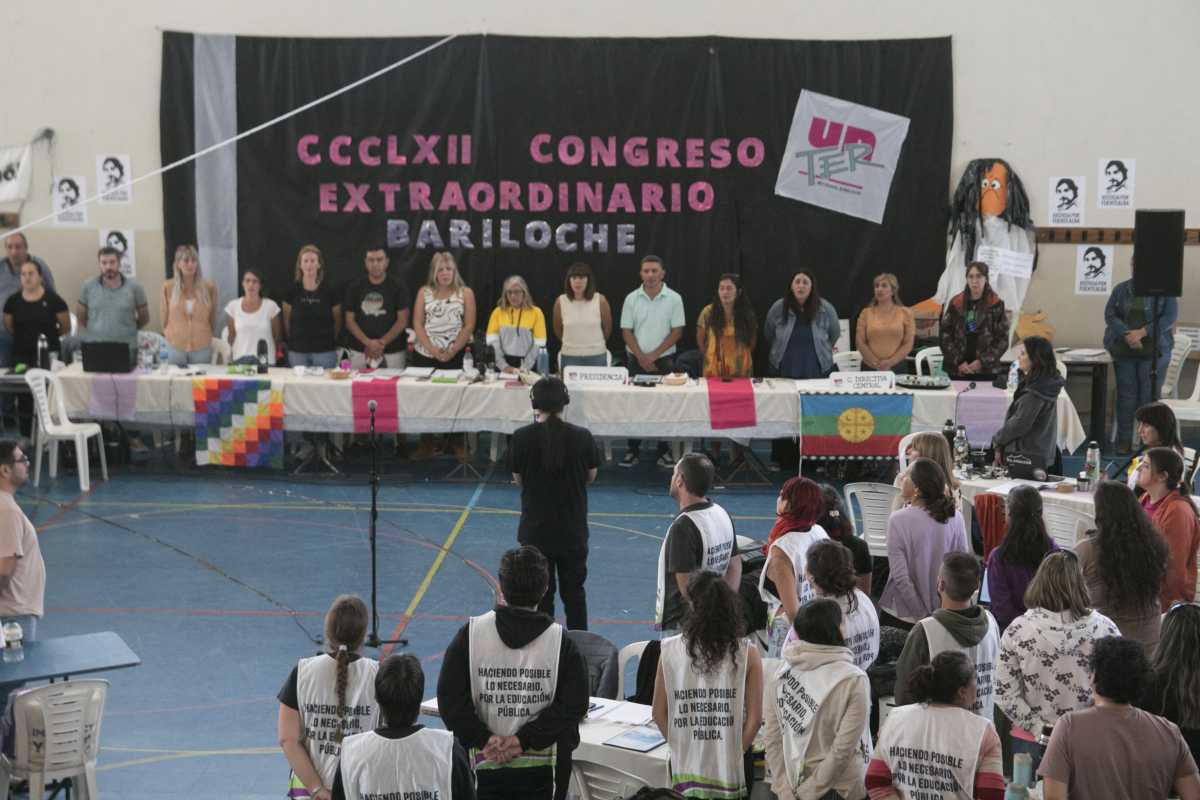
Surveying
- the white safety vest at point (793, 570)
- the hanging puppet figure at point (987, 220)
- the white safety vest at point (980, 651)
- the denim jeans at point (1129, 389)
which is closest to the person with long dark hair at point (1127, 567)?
the white safety vest at point (980, 651)

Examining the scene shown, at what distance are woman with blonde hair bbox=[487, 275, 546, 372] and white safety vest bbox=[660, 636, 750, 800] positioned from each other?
7.20 meters

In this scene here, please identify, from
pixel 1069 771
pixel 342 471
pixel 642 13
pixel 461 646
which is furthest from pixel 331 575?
pixel 642 13

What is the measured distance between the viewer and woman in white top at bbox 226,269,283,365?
1162cm

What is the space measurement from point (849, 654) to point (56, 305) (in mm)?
9388

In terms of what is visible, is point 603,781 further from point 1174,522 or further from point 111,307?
point 111,307

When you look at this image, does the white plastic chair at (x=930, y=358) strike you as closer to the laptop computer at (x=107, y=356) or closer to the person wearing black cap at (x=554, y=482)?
the person wearing black cap at (x=554, y=482)

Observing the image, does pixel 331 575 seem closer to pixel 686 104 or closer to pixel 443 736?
pixel 443 736

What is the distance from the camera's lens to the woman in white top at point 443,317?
11.6 meters

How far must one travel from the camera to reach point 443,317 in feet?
38.0

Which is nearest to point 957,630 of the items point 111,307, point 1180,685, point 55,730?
point 1180,685

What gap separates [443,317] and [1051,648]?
763cm

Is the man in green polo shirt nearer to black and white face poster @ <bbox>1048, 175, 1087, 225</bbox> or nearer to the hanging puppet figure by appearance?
the hanging puppet figure

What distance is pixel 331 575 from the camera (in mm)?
8516

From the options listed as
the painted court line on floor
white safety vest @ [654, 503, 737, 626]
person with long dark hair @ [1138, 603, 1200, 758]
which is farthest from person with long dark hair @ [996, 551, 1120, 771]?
the painted court line on floor
